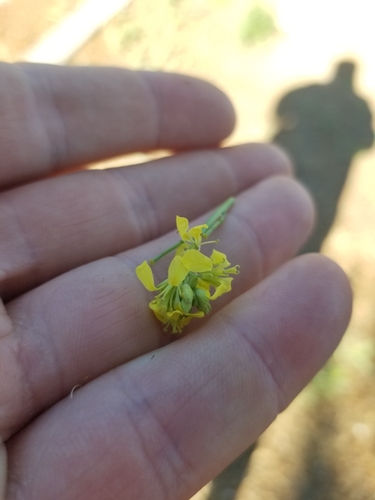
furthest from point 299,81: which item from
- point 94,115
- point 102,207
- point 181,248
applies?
point 181,248

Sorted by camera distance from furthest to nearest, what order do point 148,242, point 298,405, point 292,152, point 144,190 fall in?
point 292,152, point 298,405, point 144,190, point 148,242

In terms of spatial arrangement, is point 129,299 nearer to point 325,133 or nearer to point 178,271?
point 178,271

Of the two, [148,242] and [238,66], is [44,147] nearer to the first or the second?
[148,242]

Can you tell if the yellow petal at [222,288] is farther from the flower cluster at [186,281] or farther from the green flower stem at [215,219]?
the green flower stem at [215,219]

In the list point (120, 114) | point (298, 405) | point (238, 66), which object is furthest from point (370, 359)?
point (238, 66)

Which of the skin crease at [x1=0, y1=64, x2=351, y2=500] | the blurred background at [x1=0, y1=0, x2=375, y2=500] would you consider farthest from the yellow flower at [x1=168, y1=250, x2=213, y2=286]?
the blurred background at [x1=0, y1=0, x2=375, y2=500]

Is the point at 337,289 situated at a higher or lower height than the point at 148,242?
lower

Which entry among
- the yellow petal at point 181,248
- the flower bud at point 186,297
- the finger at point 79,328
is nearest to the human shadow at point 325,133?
the finger at point 79,328
